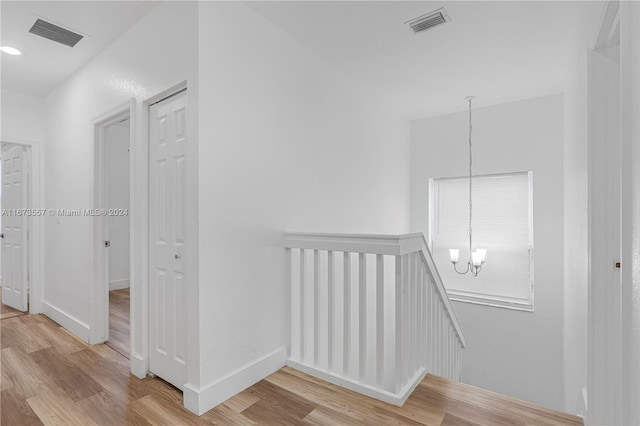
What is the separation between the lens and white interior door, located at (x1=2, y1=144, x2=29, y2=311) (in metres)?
3.94

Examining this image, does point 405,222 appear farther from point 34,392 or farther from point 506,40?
point 34,392

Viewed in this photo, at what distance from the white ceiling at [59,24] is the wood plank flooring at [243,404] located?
2.61 meters

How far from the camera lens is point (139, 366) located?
7.84ft

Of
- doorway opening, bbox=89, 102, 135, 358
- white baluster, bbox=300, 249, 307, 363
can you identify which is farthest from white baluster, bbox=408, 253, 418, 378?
doorway opening, bbox=89, 102, 135, 358

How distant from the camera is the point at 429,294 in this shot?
8.18 feet

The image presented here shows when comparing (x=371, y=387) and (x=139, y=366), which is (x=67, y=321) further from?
(x=371, y=387)

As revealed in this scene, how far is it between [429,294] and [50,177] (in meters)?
4.18

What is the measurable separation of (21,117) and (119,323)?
2.60 meters

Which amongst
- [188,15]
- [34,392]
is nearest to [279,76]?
[188,15]

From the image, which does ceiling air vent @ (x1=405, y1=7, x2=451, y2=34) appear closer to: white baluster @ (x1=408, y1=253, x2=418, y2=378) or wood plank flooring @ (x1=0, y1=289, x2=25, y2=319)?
white baluster @ (x1=408, y1=253, x2=418, y2=378)

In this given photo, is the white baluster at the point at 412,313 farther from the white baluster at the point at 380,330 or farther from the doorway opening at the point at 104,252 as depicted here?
the doorway opening at the point at 104,252

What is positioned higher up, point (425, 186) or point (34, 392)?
point (425, 186)

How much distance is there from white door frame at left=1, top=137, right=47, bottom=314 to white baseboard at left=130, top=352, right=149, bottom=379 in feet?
7.76

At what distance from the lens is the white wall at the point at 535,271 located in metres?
3.84
